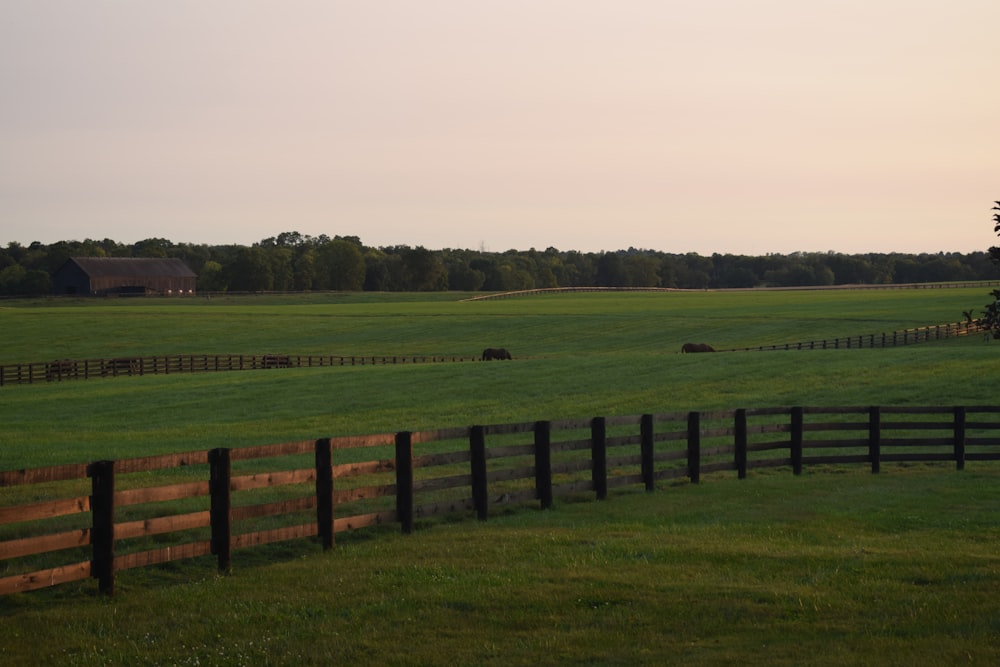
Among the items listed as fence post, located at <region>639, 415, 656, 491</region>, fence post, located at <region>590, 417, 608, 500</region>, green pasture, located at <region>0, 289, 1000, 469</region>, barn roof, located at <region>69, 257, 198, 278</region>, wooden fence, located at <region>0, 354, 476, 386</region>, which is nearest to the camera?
fence post, located at <region>590, 417, 608, 500</region>

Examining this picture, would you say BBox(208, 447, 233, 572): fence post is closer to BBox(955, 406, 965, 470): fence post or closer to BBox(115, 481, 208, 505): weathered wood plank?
BBox(115, 481, 208, 505): weathered wood plank

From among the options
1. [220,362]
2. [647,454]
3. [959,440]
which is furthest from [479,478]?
[220,362]

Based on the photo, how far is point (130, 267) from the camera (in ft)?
525

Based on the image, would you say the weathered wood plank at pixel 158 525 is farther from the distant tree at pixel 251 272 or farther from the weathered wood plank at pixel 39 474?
the distant tree at pixel 251 272

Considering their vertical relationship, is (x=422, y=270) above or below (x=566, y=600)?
above

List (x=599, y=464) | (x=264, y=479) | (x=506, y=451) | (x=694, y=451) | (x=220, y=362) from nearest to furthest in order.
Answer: (x=264, y=479), (x=506, y=451), (x=599, y=464), (x=694, y=451), (x=220, y=362)

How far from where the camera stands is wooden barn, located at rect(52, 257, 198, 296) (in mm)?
154375

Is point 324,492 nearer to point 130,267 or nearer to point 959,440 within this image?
point 959,440

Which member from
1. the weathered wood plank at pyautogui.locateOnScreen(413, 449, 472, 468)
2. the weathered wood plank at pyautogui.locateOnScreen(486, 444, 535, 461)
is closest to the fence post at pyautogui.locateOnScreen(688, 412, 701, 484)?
the weathered wood plank at pyautogui.locateOnScreen(486, 444, 535, 461)

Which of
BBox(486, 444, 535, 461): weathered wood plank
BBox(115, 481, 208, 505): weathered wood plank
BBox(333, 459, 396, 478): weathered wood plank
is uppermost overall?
BBox(115, 481, 208, 505): weathered wood plank

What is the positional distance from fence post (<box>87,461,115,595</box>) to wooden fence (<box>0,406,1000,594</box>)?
0.04ft

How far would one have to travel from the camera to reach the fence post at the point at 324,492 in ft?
45.1

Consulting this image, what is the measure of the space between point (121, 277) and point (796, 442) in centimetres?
14759

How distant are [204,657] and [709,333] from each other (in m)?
73.4
